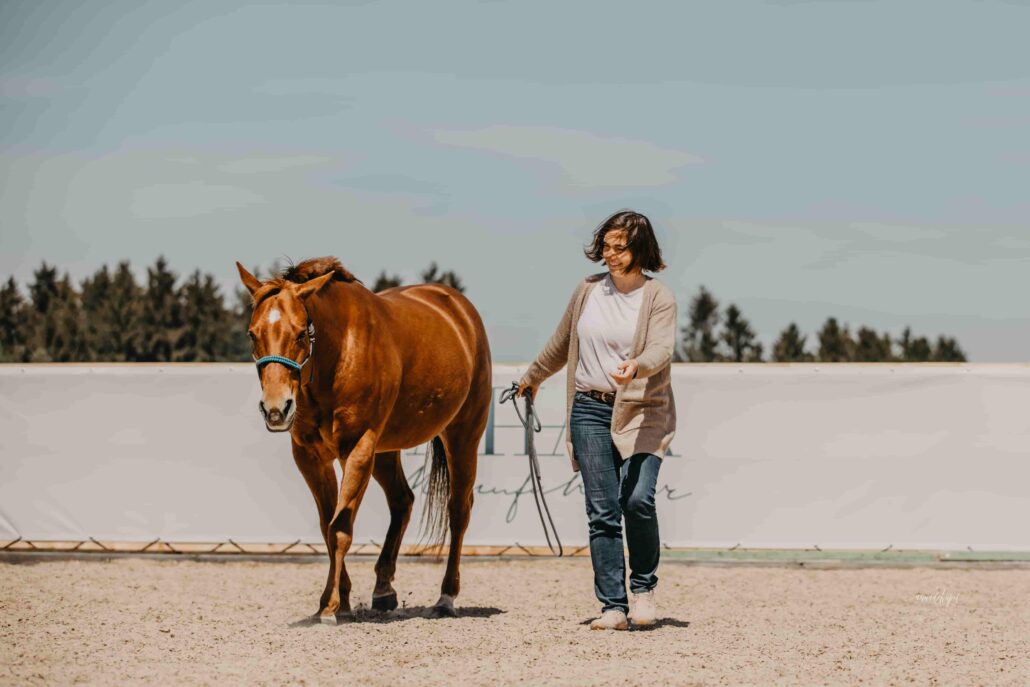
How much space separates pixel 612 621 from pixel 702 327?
3546 centimetres

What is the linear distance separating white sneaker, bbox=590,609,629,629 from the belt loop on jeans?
102 centimetres

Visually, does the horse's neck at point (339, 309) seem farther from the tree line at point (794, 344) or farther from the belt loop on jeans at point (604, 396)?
the tree line at point (794, 344)

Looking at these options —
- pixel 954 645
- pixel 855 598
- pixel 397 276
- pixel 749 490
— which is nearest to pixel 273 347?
pixel 954 645

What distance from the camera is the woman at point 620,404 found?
21.1 feet

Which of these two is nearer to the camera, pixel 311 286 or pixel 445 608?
pixel 311 286

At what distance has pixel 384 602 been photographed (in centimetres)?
741

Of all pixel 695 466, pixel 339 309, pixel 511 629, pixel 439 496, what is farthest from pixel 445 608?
pixel 695 466

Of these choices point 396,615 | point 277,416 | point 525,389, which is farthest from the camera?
point 396,615

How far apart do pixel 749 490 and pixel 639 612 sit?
3594 mm

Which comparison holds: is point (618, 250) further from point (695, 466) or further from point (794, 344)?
point (794, 344)

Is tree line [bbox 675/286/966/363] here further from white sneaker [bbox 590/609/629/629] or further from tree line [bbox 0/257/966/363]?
white sneaker [bbox 590/609/629/629]

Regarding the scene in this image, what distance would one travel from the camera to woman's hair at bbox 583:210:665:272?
6500 mm

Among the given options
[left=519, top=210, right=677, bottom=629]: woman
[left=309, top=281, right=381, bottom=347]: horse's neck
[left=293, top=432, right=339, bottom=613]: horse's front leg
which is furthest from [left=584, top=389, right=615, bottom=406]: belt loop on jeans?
[left=293, top=432, right=339, bottom=613]: horse's front leg

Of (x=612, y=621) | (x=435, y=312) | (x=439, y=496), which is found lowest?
(x=612, y=621)
